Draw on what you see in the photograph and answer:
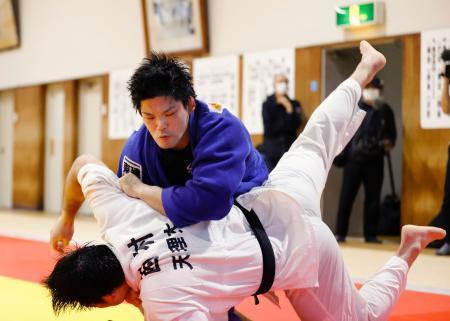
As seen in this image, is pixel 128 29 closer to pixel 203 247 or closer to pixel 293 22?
pixel 293 22

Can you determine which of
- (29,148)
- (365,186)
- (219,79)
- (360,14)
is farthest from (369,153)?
(29,148)

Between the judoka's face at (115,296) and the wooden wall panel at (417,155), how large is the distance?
374 centimetres

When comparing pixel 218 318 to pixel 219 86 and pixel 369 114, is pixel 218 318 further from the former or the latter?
pixel 219 86

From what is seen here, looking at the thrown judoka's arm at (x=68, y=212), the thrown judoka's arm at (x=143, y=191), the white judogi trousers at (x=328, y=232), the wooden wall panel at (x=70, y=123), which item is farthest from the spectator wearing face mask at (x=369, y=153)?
the wooden wall panel at (x=70, y=123)

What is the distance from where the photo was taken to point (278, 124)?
5.15 meters

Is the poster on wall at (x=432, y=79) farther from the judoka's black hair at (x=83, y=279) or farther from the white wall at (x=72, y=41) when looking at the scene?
the judoka's black hair at (x=83, y=279)

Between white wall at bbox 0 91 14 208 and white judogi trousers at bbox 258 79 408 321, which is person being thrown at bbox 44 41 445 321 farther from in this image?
white wall at bbox 0 91 14 208

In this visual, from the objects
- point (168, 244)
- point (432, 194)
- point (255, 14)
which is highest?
point (255, 14)

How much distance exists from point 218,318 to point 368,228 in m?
3.68

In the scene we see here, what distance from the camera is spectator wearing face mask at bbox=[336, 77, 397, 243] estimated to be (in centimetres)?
490

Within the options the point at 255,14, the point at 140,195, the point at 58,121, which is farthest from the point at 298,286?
the point at 58,121

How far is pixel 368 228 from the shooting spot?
5074mm

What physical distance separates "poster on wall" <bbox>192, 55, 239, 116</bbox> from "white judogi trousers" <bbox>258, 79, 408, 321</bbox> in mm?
3758

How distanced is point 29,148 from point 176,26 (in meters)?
3.25
